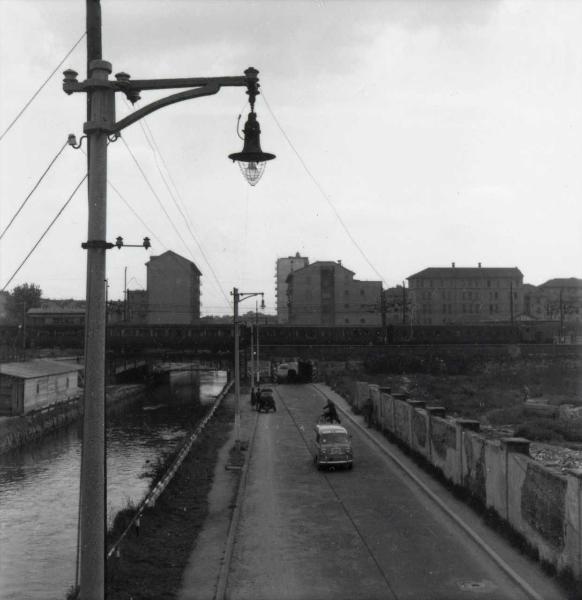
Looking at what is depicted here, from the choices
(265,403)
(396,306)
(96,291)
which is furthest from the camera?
(396,306)

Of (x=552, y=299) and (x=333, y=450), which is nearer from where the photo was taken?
(x=333, y=450)

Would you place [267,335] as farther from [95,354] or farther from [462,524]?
[95,354]

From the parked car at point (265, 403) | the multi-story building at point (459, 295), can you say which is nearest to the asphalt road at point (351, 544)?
the parked car at point (265, 403)

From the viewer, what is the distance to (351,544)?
16406 millimetres

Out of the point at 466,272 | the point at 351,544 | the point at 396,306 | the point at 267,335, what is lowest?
the point at 351,544

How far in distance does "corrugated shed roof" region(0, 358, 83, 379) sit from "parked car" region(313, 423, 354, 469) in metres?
28.8

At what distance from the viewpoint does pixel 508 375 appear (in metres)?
73.5

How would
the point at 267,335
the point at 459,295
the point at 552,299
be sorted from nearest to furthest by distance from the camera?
the point at 267,335 < the point at 459,295 < the point at 552,299

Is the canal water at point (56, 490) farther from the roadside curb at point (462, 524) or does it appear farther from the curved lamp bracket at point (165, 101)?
the curved lamp bracket at point (165, 101)

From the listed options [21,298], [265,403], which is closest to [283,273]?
[21,298]

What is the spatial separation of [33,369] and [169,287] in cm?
6458

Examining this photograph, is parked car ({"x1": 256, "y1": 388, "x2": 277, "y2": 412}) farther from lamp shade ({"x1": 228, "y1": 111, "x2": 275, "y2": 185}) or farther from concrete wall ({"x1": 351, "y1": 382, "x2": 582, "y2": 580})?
lamp shade ({"x1": 228, "y1": 111, "x2": 275, "y2": 185})

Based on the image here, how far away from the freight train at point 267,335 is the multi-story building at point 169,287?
121ft

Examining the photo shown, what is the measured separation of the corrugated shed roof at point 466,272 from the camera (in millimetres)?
135125
